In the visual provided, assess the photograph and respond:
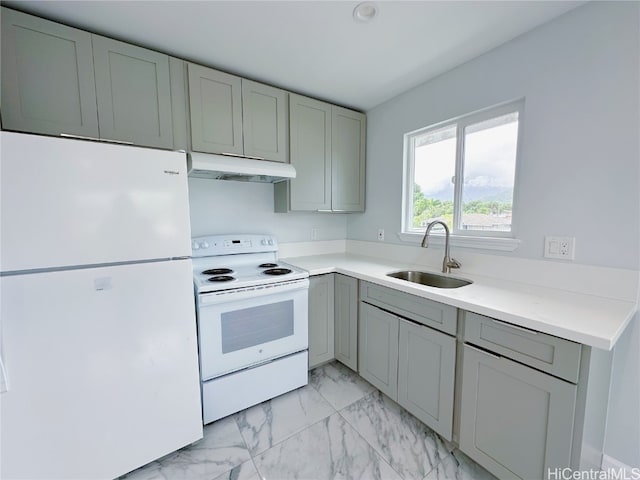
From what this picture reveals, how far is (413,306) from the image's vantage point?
59.3 inches

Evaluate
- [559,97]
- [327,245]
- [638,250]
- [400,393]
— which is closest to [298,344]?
[400,393]

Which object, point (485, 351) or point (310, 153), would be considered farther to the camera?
point (310, 153)

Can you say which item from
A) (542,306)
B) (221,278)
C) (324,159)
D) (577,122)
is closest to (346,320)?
(221,278)

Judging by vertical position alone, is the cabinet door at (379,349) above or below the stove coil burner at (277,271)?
below

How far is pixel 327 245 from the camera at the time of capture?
2742 mm

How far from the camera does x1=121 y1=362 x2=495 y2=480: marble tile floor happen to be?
1.31 meters

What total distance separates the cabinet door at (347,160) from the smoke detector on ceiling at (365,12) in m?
0.97

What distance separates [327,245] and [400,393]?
1496 millimetres

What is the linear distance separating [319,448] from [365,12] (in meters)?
2.33

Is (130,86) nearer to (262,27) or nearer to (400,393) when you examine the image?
(262,27)

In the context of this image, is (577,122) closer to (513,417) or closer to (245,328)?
(513,417)

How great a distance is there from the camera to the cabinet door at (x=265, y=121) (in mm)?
1908

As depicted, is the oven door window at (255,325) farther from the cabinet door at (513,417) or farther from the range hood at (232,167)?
the cabinet door at (513,417)

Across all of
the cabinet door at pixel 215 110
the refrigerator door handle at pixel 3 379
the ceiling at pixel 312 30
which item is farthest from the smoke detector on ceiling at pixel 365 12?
Result: the refrigerator door handle at pixel 3 379
